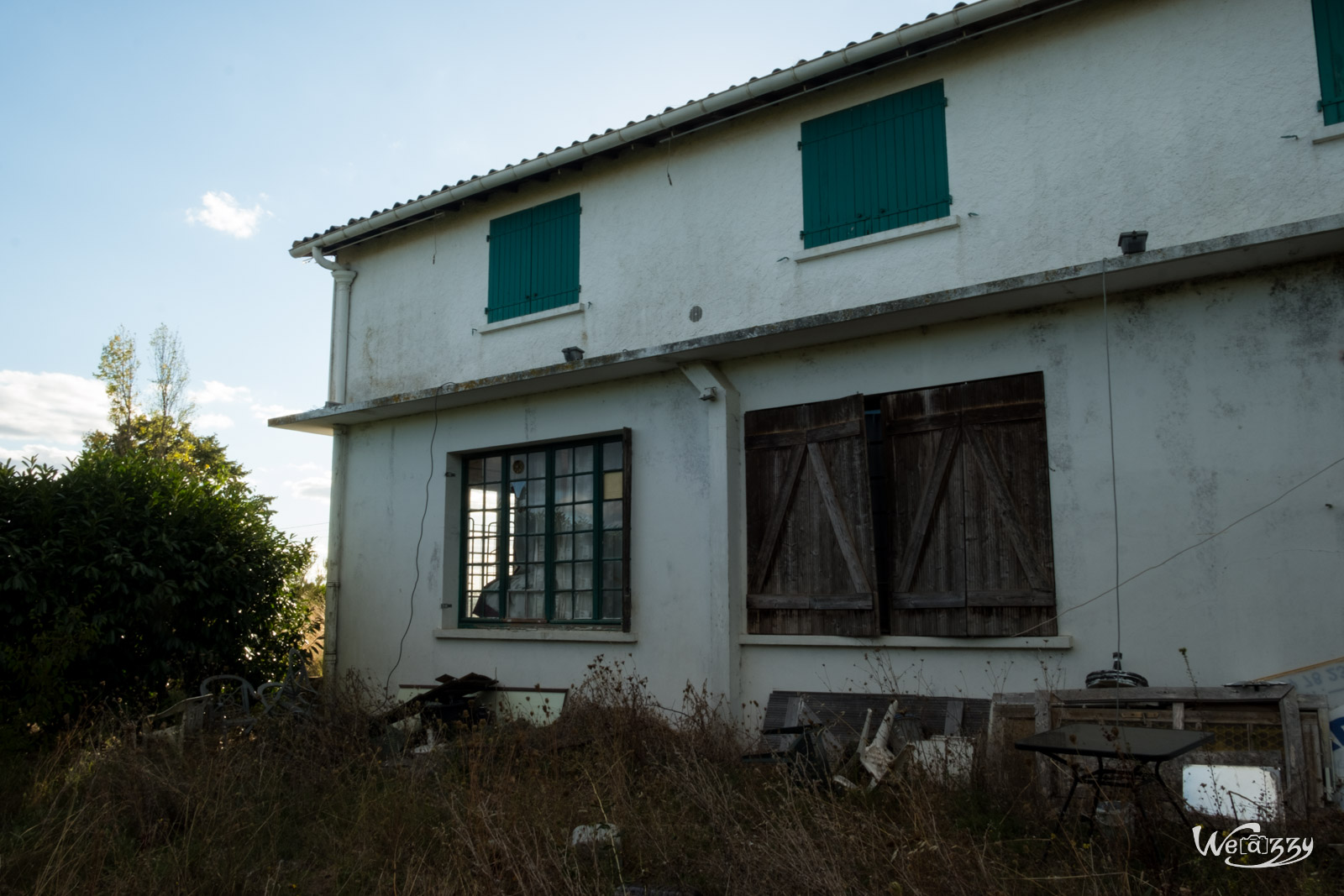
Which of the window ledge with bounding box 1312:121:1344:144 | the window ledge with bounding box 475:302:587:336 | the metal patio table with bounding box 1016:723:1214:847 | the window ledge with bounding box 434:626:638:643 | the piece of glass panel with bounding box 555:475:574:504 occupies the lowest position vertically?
the metal patio table with bounding box 1016:723:1214:847

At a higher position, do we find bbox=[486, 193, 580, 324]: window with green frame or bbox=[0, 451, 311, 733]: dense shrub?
bbox=[486, 193, 580, 324]: window with green frame

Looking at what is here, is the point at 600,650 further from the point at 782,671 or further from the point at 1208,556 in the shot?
the point at 1208,556

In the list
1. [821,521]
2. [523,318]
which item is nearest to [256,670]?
[523,318]

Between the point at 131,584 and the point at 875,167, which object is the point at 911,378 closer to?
the point at 875,167

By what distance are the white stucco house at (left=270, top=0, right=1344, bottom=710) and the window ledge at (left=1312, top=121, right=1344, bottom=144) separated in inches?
0.7

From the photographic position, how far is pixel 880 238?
26.2 ft

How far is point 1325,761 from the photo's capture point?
211 inches

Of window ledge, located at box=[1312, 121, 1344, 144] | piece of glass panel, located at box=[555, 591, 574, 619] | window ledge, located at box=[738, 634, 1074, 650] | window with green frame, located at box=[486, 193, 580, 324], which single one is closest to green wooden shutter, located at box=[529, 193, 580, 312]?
window with green frame, located at box=[486, 193, 580, 324]

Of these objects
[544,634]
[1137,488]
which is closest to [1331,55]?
[1137,488]

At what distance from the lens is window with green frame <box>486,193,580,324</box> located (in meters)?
10.1

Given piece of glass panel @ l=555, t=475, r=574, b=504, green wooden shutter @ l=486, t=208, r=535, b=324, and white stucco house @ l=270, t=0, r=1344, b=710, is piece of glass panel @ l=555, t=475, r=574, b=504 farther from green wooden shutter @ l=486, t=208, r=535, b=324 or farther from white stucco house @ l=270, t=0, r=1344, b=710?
green wooden shutter @ l=486, t=208, r=535, b=324

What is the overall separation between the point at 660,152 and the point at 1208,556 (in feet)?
19.6

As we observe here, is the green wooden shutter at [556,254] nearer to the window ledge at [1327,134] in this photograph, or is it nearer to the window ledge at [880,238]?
the window ledge at [880,238]

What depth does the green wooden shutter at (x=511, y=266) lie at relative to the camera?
10.4 metres
